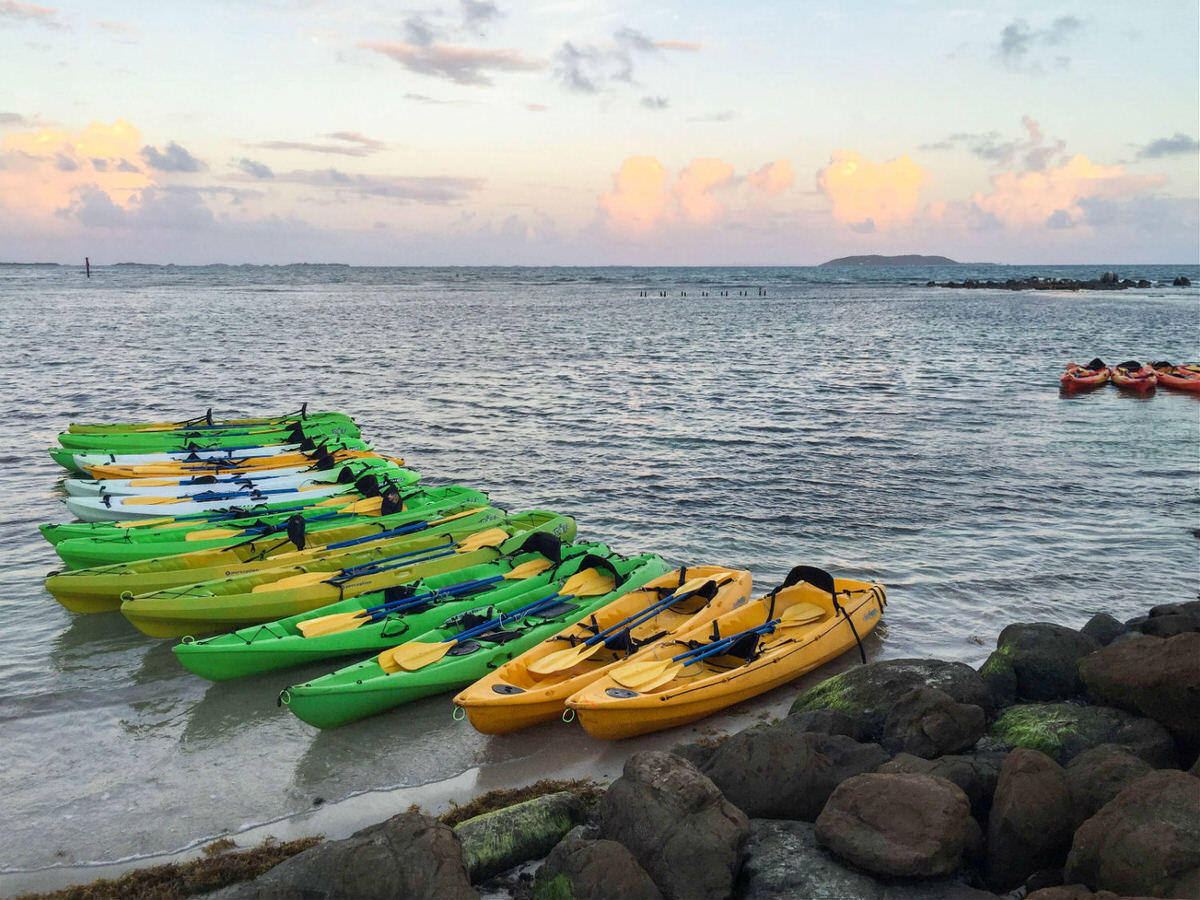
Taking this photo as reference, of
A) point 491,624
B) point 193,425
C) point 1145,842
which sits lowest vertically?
point 491,624

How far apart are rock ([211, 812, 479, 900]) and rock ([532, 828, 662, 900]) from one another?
0.51 meters

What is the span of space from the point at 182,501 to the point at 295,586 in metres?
4.72

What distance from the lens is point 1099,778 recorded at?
19.9 ft

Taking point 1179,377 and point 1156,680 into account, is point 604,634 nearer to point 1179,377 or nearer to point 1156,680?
point 1156,680

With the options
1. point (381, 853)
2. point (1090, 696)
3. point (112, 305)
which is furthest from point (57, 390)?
point (112, 305)

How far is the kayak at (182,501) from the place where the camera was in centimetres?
1413

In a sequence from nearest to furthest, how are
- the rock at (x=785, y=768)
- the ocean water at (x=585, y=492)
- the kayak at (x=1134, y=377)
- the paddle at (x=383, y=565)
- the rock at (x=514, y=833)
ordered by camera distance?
the rock at (x=514, y=833) < the rock at (x=785, y=768) < the ocean water at (x=585, y=492) < the paddle at (x=383, y=565) < the kayak at (x=1134, y=377)

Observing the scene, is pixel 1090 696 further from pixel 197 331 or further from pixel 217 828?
pixel 197 331

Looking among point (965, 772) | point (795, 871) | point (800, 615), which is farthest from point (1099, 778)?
point (800, 615)

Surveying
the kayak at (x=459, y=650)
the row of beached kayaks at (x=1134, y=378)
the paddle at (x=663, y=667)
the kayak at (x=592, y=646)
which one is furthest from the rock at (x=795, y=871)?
the row of beached kayaks at (x=1134, y=378)

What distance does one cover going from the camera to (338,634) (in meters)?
9.88

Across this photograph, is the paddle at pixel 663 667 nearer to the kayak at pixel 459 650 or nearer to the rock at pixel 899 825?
the kayak at pixel 459 650

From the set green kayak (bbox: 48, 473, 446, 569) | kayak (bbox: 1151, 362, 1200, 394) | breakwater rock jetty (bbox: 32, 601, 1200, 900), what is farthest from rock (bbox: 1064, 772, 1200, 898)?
kayak (bbox: 1151, 362, 1200, 394)

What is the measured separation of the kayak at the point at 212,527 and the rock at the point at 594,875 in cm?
831
